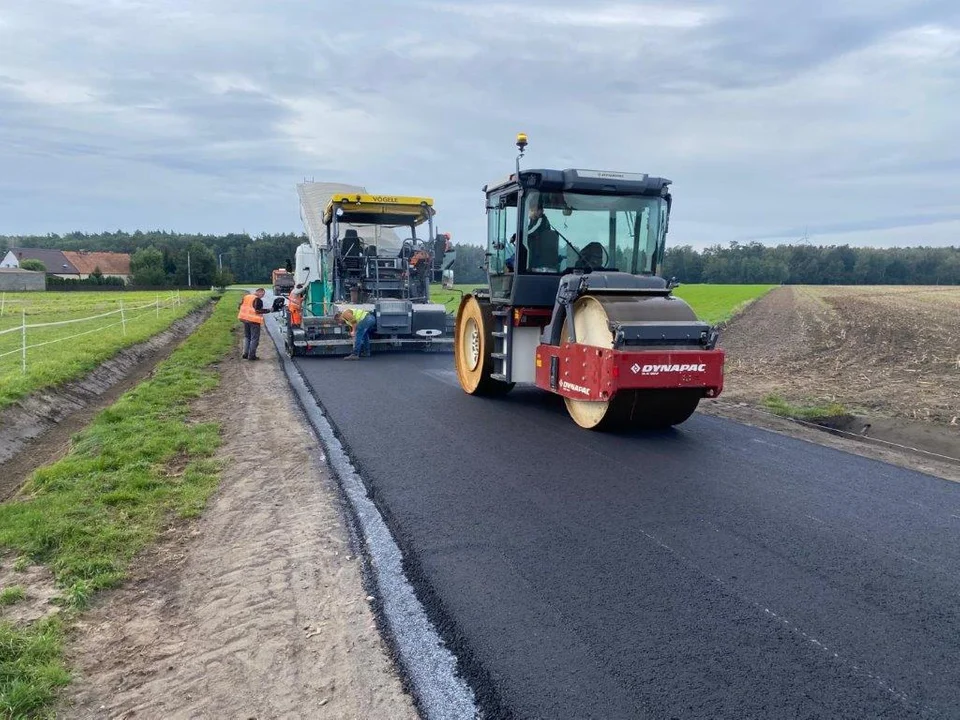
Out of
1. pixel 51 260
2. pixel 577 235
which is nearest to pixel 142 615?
pixel 577 235

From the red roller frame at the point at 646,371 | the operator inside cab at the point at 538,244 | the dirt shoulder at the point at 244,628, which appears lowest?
the dirt shoulder at the point at 244,628

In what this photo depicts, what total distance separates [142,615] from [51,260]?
341ft

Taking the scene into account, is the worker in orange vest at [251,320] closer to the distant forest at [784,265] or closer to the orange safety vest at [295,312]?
the orange safety vest at [295,312]

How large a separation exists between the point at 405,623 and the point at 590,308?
4541 mm

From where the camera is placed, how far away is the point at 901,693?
9.31ft

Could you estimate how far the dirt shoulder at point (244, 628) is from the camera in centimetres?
284

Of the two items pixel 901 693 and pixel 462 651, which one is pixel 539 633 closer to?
pixel 462 651

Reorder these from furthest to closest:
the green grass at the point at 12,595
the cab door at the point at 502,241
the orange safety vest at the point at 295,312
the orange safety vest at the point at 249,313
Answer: the orange safety vest at the point at 295,312, the orange safety vest at the point at 249,313, the cab door at the point at 502,241, the green grass at the point at 12,595

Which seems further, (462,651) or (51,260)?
(51,260)

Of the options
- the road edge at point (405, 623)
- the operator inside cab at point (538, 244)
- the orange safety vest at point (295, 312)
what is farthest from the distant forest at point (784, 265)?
the road edge at point (405, 623)

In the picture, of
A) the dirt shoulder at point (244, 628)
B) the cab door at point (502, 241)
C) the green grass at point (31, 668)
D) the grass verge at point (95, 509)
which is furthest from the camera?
the cab door at point (502, 241)

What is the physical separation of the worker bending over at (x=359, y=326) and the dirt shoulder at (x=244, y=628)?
901 cm

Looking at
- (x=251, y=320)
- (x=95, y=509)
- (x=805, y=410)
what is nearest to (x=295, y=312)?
(x=251, y=320)

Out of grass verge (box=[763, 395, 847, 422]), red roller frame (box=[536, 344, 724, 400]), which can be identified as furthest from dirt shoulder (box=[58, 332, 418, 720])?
grass verge (box=[763, 395, 847, 422])
